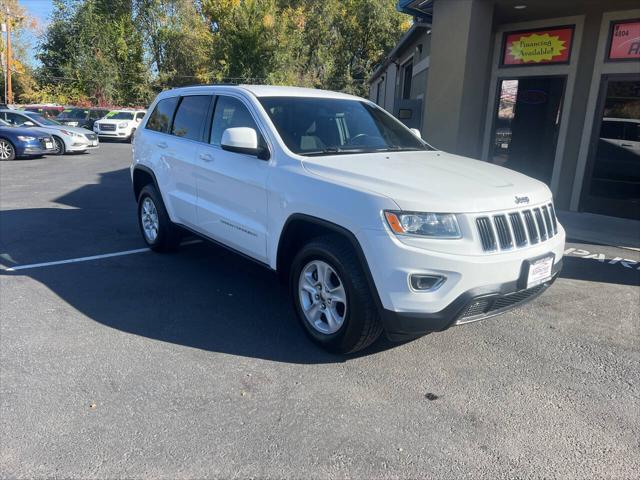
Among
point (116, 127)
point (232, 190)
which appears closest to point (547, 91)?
point (232, 190)

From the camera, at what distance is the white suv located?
3.28 metres

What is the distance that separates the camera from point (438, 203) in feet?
10.8

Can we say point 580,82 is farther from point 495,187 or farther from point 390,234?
point 390,234

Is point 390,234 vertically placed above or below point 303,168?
below

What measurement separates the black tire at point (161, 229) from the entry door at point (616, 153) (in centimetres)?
729

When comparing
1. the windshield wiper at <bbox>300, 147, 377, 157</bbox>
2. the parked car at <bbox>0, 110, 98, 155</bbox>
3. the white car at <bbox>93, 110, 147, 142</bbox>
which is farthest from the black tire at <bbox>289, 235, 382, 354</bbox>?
the white car at <bbox>93, 110, 147, 142</bbox>

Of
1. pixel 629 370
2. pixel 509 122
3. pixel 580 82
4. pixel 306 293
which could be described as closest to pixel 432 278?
pixel 306 293

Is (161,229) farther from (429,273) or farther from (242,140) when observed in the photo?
(429,273)

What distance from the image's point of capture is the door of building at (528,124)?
10266 millimetres

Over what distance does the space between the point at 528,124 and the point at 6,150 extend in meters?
14.8

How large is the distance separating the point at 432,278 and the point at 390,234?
0.37 meters

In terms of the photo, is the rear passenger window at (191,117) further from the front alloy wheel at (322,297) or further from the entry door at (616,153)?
the entry door at (616,153)

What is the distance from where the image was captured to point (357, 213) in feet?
11.2

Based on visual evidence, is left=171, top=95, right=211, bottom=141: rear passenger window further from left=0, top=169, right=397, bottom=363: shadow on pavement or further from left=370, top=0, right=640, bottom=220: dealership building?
left=370, top=0, right=640, bottom=220: dealership building
